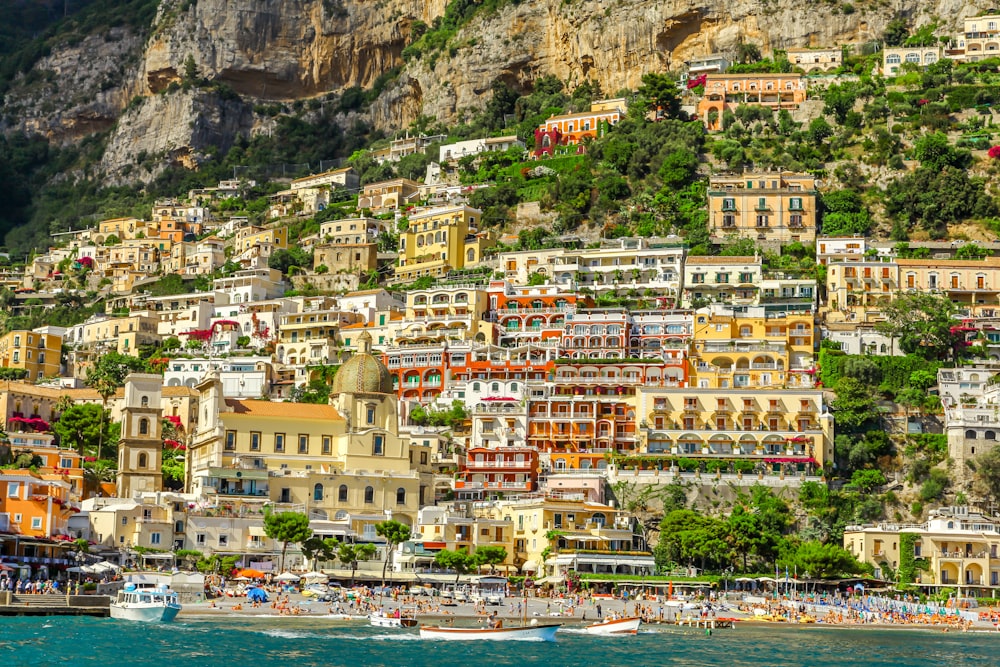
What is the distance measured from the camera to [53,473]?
103 m

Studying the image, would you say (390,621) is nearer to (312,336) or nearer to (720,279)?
(720,279)

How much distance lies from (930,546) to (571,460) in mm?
24130

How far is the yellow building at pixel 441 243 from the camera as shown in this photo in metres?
146

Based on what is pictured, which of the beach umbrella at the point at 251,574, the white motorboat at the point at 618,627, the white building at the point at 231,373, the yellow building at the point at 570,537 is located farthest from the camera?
the white building at the point at 231,373

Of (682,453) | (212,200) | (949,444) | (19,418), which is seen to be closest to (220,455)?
(19,418)

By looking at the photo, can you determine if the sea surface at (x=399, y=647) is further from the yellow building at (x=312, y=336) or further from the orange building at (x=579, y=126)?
the orange building at (x=579, y=126)

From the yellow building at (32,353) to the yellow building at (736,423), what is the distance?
5765 centimetres

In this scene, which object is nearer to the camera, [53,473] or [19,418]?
[53,473]

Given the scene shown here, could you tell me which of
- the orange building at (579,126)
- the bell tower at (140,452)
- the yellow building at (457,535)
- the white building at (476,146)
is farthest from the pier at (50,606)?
the white building at (476,146)

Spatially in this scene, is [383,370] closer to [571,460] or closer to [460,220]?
[571,460]

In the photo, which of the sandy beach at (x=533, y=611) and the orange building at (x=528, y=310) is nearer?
the sandy beach at (x=533, y=611)

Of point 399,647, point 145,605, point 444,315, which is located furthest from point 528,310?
point 399,647

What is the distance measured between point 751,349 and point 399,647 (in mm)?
48967

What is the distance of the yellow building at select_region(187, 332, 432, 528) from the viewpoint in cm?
10244
